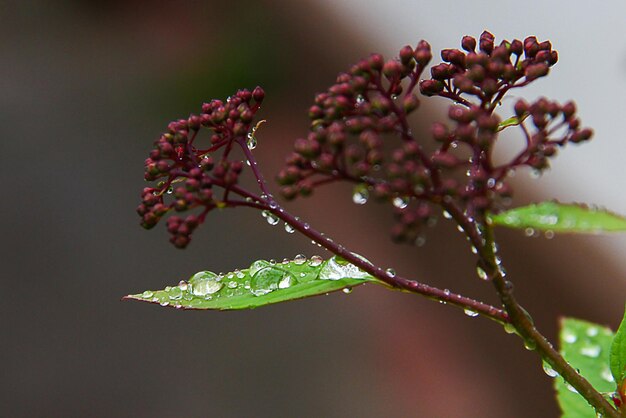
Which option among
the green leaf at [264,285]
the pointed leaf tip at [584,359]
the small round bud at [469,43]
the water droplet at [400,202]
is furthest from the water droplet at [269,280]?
the pointed leaf tip at [584,359]

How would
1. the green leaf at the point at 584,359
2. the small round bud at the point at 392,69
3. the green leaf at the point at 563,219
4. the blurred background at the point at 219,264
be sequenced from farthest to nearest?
1. the blurred background at the point at 219,264
2. the green leaf at the point at 584,359
3. the small round bud at the point at 392,69
4. the green leaf at the point at 563,219

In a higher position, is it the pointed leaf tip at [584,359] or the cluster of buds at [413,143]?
the cluster of buds at [413,143]

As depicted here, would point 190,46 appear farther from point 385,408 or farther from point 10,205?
point 385,408

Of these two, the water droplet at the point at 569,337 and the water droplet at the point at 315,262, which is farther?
the water droplet at the point at 569,337

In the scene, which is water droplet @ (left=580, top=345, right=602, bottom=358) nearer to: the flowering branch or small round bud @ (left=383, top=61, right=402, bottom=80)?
the flowering branch

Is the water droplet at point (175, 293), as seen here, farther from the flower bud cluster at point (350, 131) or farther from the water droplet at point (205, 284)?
the flower bud cluster at point (350, 131)

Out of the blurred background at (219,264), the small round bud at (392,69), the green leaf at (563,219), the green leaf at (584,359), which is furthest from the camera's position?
the blurred background at (219,264)

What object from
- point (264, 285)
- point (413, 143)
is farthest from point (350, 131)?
point (264, 285)
